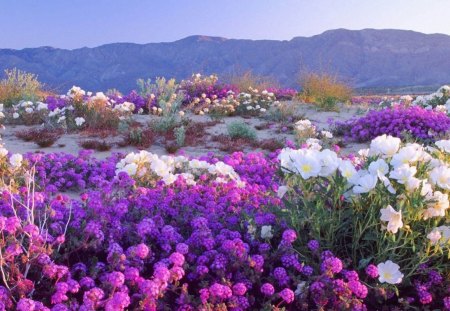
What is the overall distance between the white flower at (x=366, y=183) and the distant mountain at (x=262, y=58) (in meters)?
102

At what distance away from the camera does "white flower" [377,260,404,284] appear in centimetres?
305

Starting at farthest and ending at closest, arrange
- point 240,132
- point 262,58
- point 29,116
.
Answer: point 262,58
point 29,116
point 240,132

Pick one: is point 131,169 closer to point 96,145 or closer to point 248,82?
point 96,145

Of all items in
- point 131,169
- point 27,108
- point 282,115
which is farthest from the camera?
point 282,115

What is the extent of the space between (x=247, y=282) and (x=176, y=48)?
5840 inches

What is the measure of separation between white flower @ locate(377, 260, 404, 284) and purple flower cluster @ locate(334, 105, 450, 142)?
6.91 m

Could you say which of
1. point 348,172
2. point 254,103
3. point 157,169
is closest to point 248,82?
point 254,103

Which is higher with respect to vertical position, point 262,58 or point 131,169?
point 131,169

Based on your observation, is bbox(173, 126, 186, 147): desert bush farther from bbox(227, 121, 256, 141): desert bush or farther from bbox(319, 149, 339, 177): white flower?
bbox(319, 149, 339, 177): white flower

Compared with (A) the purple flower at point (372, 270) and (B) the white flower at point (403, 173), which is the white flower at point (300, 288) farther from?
(B) the white flower at point (403, 173)

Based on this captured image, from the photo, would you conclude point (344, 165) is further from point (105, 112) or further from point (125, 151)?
point (105, 112)

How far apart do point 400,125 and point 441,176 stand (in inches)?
287

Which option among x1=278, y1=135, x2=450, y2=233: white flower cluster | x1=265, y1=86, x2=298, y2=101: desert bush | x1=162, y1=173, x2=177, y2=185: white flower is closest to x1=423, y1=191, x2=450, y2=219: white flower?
x1=278, y1=135, x2=450, y2=233: white flower cluster

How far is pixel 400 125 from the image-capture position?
32.8 feet
